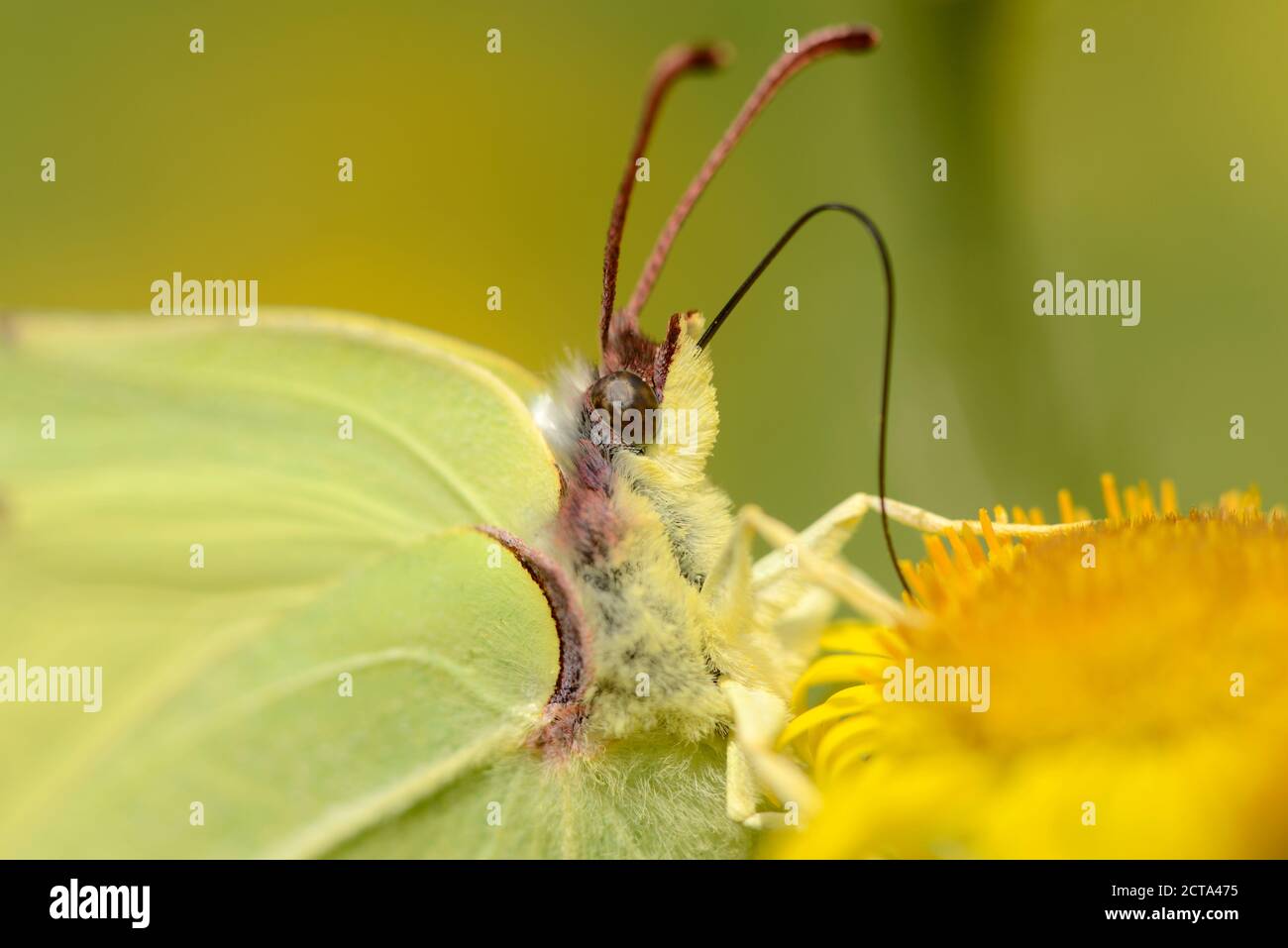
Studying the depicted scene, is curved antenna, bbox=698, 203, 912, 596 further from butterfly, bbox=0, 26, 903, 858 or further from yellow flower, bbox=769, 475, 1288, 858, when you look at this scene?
yellow flower, bbox=769, 475, 1288, 858

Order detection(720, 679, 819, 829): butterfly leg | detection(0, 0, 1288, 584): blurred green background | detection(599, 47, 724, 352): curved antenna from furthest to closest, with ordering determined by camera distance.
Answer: detection(0, 0, 1288, 584): blurred green background
detection(599, 47, 724, 352): curved antenna
detection(720, 679, 819, 829): butterfly leg

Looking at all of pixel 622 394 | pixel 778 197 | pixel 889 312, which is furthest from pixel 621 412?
pixel 778 197

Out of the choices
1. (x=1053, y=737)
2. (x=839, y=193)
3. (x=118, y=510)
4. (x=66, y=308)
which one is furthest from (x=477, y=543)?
(x=66, y=308)

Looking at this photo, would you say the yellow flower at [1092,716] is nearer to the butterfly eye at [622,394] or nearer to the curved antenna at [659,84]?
the butterfly eye at [622,394]

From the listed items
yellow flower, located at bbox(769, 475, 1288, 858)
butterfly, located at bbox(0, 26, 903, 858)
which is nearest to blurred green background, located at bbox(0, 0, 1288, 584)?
butterfly, located at bbox(0, 26, 903, 858)

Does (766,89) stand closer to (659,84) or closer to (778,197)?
(659,84)

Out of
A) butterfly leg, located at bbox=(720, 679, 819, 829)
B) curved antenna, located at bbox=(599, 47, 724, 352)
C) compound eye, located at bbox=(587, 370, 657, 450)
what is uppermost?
curved antenna, located at bbox=(599, 47, 724, 352)

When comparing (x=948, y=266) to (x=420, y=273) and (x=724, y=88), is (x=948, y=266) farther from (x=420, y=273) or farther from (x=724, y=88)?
(x=420, y=273)

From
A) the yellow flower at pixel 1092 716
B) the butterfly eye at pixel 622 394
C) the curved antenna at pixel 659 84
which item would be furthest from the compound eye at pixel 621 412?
the yellow flower at pixel 1092 716
